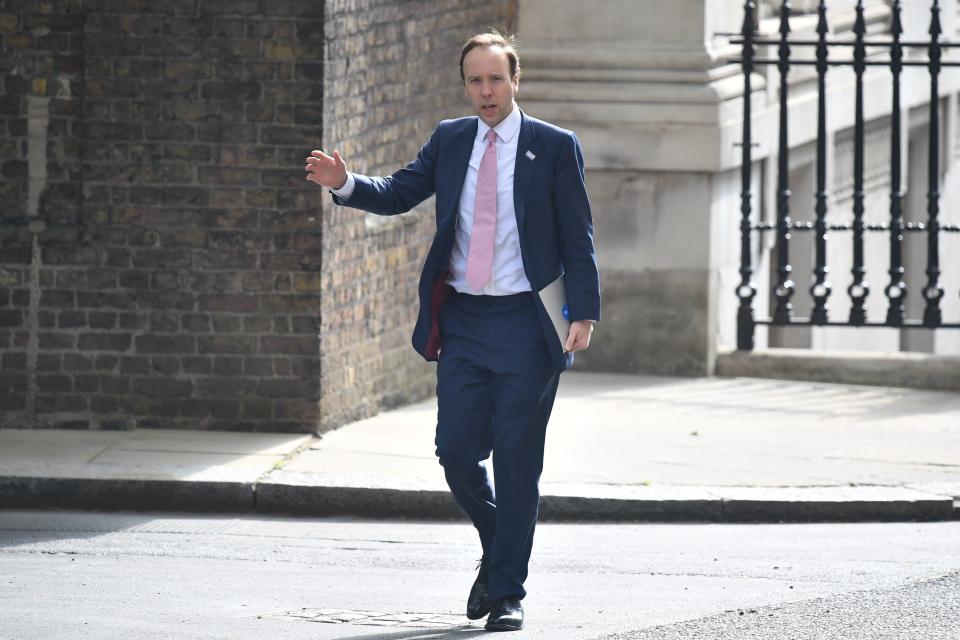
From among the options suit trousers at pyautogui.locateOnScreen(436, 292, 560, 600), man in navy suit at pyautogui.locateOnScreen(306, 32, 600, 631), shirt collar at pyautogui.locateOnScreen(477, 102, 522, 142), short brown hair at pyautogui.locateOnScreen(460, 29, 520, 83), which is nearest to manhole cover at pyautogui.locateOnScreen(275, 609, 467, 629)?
man in navy suit at pyautogui.locateOnScreen(306, 32, 600, 631)

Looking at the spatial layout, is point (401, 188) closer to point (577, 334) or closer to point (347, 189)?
point (347, 189)

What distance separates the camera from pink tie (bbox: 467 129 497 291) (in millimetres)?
5996

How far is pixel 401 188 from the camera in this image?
20.4ft

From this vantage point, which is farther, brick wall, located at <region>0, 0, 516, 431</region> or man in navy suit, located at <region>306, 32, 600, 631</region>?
brick wall, located at <region>0, 0, 516, 431</region>

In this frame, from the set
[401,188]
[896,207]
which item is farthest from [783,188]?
[401,188]

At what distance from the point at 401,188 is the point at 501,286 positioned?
0.47 meters

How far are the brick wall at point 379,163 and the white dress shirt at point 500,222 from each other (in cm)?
302

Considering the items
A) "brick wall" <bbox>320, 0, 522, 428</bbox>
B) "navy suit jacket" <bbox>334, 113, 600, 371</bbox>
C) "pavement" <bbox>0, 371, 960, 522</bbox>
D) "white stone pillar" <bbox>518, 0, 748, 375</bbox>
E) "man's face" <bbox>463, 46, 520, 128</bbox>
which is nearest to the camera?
"man's face" <bbox>463, 46, 520, 128</bbox>

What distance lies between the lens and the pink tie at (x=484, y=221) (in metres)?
6.00

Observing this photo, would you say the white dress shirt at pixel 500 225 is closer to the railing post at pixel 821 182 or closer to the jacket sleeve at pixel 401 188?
the jacket sleeve at pixel 401 188

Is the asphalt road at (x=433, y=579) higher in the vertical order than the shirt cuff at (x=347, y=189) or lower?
lower

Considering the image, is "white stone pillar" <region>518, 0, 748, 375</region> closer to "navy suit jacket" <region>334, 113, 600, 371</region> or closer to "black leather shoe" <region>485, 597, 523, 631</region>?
"navy suit jacket" <region>334, 113, 600, 371</region>

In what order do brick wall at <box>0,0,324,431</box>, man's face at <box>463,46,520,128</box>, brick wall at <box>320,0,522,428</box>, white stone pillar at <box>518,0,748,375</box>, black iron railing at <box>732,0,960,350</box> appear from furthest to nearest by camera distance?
white stone pillar at <box>518,0,748,375</box> < black iron railing at <box>732,0,960,350</box> < brick wall at <box>320,0,522,428</box> < brick wall at <box>0,0,324,431</box> < man's face at <box>463,46,520,128</box>

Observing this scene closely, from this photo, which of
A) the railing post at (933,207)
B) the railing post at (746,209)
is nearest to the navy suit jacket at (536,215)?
the railing post at (746,209)
